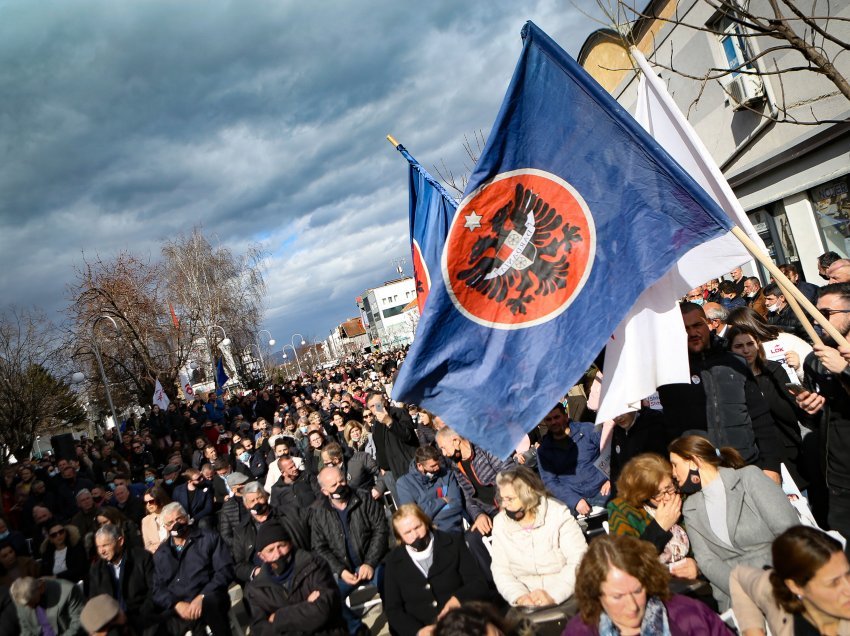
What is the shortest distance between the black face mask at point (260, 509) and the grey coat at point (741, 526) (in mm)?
4153

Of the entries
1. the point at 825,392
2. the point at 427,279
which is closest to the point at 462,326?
the point at 825,392

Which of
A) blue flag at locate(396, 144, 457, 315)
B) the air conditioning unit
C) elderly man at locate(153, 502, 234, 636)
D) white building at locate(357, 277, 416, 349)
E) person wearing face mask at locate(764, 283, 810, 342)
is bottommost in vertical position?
elderly man at locate(153, 502, 234, 636)

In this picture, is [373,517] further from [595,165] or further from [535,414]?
[595,165]

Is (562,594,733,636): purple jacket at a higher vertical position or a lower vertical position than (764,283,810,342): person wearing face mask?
lower

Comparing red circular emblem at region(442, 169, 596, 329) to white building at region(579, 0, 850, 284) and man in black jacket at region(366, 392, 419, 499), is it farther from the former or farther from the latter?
white building at region(579, 0, 850, 284)

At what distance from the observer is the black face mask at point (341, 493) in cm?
599

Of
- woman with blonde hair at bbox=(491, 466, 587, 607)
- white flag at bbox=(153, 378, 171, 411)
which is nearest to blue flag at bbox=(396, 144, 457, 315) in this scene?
woman with blonde hair at bbox=(491, 466, 587, 607)

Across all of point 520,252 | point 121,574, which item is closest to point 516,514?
point 520,252

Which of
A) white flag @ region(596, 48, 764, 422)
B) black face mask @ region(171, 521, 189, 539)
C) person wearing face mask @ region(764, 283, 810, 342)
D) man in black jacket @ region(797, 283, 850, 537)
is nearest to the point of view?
A: man in black jacket @ region(797, 283, 850, 537)

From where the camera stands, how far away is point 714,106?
15188 mm

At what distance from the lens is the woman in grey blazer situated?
327 cm

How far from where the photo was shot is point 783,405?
4.48m

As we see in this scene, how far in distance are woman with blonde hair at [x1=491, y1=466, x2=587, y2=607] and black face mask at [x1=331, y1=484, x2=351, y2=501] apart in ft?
7.09

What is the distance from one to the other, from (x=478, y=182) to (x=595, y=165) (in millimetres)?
720
